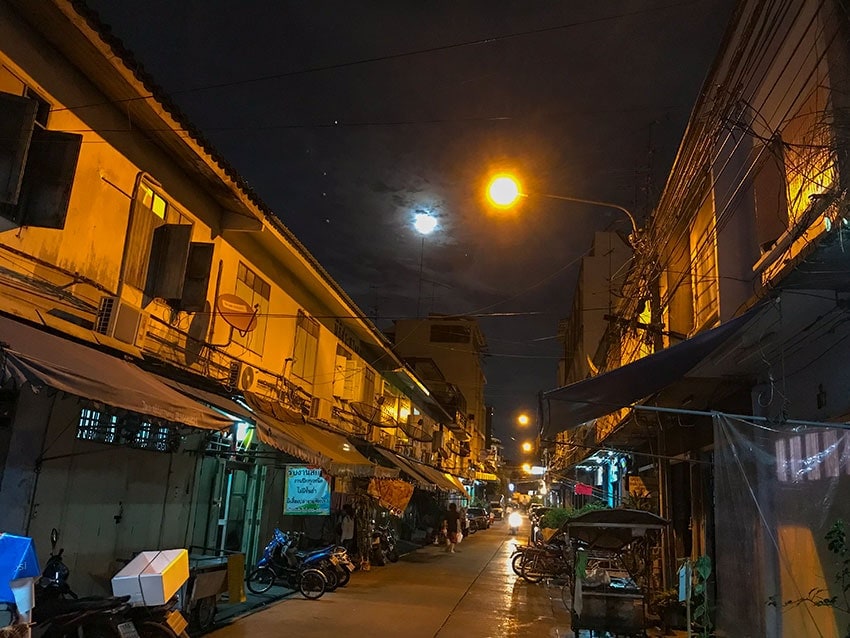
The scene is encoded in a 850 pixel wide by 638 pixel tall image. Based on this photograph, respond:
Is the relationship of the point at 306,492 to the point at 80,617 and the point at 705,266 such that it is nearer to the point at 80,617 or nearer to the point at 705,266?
the point at 80,617

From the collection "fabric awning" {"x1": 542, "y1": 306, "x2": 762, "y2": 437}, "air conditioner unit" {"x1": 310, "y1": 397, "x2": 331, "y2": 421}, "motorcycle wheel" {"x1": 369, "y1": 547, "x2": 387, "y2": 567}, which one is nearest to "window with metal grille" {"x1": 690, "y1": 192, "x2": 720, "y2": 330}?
"fabric awning" {"x1": 542, "y1": 306, "x2": 762, "y2": 437}

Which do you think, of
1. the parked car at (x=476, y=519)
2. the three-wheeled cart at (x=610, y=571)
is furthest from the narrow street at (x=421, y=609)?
the parked car at (x=476, y=519)

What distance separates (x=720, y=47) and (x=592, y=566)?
9.08 m

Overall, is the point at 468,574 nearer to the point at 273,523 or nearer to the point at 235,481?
the point at 273,523

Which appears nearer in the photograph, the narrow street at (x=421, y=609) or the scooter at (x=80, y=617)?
the scooter at (x=80, y=617)

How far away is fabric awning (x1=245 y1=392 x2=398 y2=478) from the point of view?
9680mm

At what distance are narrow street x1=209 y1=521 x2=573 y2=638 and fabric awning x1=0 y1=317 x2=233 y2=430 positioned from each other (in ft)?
12.8

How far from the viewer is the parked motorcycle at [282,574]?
41.7 ft

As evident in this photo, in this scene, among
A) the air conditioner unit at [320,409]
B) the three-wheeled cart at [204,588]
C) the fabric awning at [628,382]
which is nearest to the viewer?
the fabric awning at [628,382]

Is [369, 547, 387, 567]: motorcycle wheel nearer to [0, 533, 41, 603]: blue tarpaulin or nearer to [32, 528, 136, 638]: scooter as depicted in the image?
[32, 528, 136, 638]: scooter

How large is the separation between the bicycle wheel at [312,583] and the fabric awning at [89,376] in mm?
6027

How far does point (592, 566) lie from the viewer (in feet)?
38.8

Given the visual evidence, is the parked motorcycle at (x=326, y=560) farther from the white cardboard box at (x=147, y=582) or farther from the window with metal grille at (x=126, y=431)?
the white cardboard box at (x=147, y=582)

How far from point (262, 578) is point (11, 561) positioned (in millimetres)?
8334
